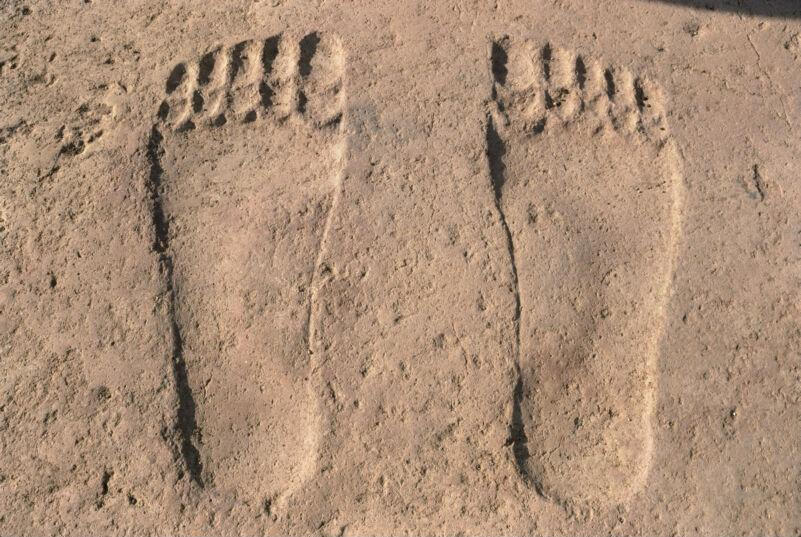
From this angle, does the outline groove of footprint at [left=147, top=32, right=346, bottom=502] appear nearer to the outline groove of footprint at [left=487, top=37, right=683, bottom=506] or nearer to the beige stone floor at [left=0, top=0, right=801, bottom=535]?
the beige stone floor at [left=0, top=0, right=801, bottom=535]

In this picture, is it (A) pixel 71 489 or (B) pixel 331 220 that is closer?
(A) pixel 71 489

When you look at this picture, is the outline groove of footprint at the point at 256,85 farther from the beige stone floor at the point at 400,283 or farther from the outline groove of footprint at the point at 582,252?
the outline groove of footprint at the point at 582,252

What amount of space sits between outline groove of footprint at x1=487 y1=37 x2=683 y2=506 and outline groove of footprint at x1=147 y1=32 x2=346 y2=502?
51cm

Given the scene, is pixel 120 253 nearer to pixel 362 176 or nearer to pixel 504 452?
pixel 362 176

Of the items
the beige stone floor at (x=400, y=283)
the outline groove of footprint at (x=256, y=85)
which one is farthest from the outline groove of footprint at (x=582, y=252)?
the outline groove of footprint at (x=256, y=85)

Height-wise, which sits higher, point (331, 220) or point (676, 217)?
point (331, 220)

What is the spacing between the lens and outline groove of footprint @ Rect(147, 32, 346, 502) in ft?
5.87

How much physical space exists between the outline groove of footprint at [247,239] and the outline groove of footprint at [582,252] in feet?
1.68

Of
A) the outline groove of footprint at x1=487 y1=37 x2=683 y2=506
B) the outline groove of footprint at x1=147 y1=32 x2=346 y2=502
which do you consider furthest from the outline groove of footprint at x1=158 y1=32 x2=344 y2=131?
the outline groove of footprint at x1=487 y1=37 x2=683 y2=506

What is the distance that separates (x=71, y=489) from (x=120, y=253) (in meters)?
0.60

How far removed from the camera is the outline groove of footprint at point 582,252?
178cm

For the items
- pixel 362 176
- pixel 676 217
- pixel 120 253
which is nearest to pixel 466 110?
pixel 362 176

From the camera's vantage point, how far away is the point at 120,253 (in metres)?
1.90

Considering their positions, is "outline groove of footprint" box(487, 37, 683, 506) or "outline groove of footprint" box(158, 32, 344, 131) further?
"outline groove of footprint" box(158, 32, 344, 131)
